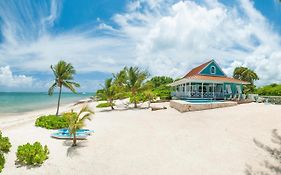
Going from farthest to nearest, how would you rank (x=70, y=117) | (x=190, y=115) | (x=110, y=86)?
(x=110, y=86) < (x=190, y=115) < (x=70, y=117)

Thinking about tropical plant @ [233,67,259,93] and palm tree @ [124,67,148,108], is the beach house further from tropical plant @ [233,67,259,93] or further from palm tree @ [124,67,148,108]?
tropical plant @ [233,67,259,93]

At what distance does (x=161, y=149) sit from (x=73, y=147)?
471 centimetres

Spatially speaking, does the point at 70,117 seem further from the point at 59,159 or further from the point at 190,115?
the point at 190,115

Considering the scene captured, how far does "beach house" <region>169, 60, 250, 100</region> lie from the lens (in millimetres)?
30219

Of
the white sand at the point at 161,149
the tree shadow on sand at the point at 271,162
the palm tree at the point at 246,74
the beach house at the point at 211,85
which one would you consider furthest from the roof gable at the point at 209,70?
the tree shadow on sand at the point at 271,162

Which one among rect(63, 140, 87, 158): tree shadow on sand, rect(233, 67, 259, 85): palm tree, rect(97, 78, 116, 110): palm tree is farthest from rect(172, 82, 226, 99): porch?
rect(233, 67, 259, 85): palm tree

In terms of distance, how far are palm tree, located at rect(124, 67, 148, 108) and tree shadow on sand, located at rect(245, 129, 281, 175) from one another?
20.2 m

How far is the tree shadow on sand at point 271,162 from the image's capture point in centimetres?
948

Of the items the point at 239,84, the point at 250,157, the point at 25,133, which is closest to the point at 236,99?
the point at 239,84

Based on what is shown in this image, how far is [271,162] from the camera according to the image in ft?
33.7

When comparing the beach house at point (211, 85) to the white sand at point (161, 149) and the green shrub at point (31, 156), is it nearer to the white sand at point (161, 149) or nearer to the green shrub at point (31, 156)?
the white sand at point (161, 149)

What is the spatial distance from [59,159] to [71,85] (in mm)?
18933

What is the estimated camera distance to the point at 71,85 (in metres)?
28.3

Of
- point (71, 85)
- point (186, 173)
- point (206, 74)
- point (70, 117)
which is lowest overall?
point (186, 173)
